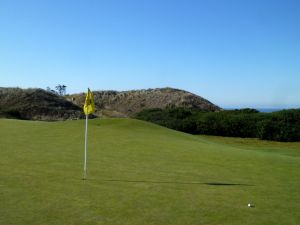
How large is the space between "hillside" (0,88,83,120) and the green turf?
24.0 m

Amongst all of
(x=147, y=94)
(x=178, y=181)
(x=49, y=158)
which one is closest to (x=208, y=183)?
(x=178, y=181)

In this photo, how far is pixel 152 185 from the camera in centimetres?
909

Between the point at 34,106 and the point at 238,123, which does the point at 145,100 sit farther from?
the point at 238,123

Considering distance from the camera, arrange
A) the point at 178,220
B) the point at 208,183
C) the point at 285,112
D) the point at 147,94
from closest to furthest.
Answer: the point at 178,220 → the point at 208,183 → the point at 285,112 → the point at 147,94

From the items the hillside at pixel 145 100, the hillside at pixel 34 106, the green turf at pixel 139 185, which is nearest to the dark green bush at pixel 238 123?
the hillside at pixel 34 106

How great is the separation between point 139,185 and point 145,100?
48.9 metres

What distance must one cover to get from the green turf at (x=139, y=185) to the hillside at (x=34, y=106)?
2402cm

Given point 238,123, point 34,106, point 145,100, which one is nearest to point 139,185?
point 238,123

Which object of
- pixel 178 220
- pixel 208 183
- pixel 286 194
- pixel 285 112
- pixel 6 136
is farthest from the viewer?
pixel 285 112

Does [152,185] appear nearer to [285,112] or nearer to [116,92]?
[285,112]

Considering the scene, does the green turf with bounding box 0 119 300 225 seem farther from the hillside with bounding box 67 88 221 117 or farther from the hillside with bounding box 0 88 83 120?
the hillside with bounding box 67 88 221 117

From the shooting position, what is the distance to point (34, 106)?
4197 centimetres

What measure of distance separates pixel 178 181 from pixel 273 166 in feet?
14.0

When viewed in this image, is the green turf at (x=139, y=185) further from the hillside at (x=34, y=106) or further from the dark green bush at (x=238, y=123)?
the hillside at (x=34, y=106)
